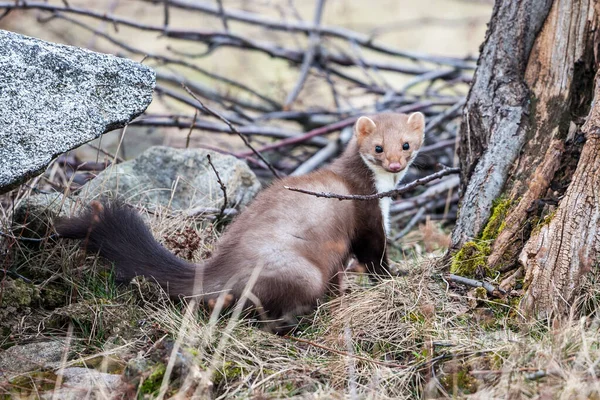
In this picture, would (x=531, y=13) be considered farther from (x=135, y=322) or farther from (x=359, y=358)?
(x=135, y=322)

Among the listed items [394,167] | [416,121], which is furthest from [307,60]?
[394,167]

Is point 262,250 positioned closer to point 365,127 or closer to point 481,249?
point 481,249

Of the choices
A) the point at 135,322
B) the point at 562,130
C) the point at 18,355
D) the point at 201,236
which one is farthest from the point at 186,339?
the point at 562,130

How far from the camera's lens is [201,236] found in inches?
176

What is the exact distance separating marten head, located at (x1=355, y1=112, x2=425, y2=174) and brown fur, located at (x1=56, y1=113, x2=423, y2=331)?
0.48m

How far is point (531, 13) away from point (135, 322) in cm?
276

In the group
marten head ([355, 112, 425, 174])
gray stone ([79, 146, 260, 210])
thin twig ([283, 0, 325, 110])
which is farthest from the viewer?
thin twig ([283, 0, 325, 110])

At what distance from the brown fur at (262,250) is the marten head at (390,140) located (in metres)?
0.48

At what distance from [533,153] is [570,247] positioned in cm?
78

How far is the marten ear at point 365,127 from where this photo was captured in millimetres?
4707

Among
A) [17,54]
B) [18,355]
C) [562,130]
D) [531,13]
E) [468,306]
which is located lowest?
[18,355]

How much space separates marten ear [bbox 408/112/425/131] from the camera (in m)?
4.79

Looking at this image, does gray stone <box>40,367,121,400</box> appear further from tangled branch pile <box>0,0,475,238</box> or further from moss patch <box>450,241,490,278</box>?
tangled branch pile <box>0,0,475,238</box>

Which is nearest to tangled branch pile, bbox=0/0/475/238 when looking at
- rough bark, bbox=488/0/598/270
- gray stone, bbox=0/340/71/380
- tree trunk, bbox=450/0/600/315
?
tree trunk, bbox=450/0/600/315
